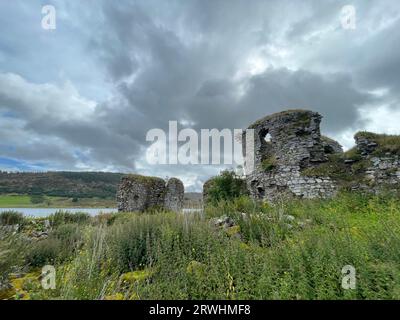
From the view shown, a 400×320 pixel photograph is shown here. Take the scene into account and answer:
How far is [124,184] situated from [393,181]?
1575cm

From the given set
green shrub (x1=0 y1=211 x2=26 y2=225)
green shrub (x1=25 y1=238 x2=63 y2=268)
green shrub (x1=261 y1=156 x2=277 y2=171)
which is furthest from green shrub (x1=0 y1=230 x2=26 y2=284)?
green shrub (x1=261 y1=156 x2=277 y2=171)

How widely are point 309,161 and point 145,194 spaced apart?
38.0ft

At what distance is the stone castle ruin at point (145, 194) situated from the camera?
1858 centimetres

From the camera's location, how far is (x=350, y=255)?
3383mm

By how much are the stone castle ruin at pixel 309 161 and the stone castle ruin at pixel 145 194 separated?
22.6 ft

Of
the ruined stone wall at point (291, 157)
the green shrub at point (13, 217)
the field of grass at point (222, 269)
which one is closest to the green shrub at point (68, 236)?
the field of grass at point (222, 269)

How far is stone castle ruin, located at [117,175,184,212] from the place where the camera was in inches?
731

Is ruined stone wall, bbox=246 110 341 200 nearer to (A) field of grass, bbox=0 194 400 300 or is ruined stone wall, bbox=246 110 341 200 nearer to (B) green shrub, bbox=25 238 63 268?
(A) field of grass, bbox=0 194 400 300

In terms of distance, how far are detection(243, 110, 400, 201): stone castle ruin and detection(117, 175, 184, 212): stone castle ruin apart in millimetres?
6895

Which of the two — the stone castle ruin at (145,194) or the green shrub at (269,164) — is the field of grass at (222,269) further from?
the stone castle ruin at (145,194)

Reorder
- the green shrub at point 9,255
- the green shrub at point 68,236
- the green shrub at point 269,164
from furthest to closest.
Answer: the green shrub at point 269,164 → the green shrub at point 68,236 → the green shrub at point 9,255

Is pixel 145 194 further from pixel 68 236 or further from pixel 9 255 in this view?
pixel 9 255

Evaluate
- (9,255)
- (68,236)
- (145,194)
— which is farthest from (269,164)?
(9,255)
